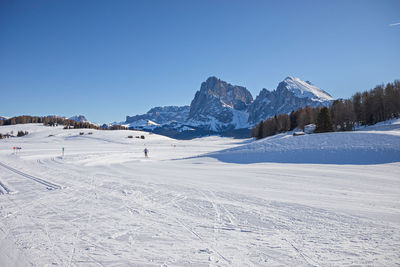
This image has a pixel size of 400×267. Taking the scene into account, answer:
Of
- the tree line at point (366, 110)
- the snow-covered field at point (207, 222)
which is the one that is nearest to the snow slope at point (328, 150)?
the snow-covered field at point (207, 222)

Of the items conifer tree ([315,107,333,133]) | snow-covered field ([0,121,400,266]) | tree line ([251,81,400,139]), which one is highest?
tree line ([251,81,400,139])

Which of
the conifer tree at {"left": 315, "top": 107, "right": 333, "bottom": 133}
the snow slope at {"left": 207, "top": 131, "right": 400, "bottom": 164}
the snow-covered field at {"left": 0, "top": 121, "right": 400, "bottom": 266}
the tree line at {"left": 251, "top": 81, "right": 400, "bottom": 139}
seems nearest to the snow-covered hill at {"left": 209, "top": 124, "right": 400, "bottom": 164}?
the snow slope at {"left": 207, "top": 131, "right": 400, "bottom": 164}

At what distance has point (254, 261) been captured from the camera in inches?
118

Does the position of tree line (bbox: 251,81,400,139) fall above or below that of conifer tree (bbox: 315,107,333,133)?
above

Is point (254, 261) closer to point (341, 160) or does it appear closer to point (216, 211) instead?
point (216, 211)

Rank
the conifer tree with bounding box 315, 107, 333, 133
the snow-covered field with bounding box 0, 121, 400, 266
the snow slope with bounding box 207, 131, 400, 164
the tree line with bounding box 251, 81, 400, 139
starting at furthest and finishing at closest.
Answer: the tree line with bounding box 251, 81, 400, 139 < the conifer tree with bounding box 315, 107, 333, 133 < the snow slope with bounding box 207, 131, 400, 164 < the snow-covered field with bounding box 0, 121, 400, 266

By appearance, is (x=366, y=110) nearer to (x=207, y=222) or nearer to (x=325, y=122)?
(x=325, y=122)

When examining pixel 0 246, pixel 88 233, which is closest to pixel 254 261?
pixel 88 233

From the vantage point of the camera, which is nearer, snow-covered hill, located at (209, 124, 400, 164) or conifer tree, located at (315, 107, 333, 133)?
snow-covered hill, located at (209, 124, 400, 164)

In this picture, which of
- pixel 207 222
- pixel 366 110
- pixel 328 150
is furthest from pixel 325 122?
pixel 207 222

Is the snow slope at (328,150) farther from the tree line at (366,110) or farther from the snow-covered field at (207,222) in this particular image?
the tree line at (366,110)

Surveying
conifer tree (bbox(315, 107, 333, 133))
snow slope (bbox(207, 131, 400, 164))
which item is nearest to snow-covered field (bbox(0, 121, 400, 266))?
snow slope (bbox(207, 131, 400, 164))

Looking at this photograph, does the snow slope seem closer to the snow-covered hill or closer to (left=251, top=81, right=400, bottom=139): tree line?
the snow-covered hill

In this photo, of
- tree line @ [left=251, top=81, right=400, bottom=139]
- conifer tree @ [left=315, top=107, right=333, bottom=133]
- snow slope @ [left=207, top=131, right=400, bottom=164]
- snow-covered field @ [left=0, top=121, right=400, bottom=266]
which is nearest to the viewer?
snow-covered field @ [left=0, top=121, right=400, bottom=266]
